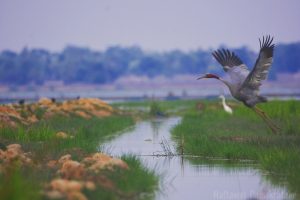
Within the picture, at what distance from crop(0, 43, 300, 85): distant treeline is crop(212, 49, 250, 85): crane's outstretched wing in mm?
122979

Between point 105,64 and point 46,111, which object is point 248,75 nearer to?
point 46,111

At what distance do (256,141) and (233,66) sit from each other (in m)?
2.58

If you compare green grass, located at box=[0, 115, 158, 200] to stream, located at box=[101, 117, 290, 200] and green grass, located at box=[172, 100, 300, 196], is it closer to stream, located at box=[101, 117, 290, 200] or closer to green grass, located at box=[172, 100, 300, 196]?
stream, located at box=[101, 117, 290, 200]

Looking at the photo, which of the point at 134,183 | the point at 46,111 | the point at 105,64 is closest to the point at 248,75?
the point at 134,183

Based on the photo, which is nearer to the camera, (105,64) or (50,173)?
(50,173)

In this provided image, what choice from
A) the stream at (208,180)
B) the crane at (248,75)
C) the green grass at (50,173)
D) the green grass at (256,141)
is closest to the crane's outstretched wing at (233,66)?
the crane at (248,75)

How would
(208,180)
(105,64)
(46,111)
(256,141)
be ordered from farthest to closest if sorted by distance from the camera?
(105,64) → (46,111) → (256,141) → (208,180)

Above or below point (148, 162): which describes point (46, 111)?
above

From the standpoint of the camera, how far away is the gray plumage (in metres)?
17.0

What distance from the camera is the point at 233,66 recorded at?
18672mm

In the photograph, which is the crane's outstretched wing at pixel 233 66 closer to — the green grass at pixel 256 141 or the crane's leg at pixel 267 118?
the crane's leg at pixel 267 118

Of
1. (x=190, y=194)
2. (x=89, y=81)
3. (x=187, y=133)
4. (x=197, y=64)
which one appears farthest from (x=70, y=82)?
(x=190, y=194)

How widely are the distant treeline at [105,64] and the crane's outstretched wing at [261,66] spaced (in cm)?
12424

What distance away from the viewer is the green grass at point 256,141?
44.4 feet
